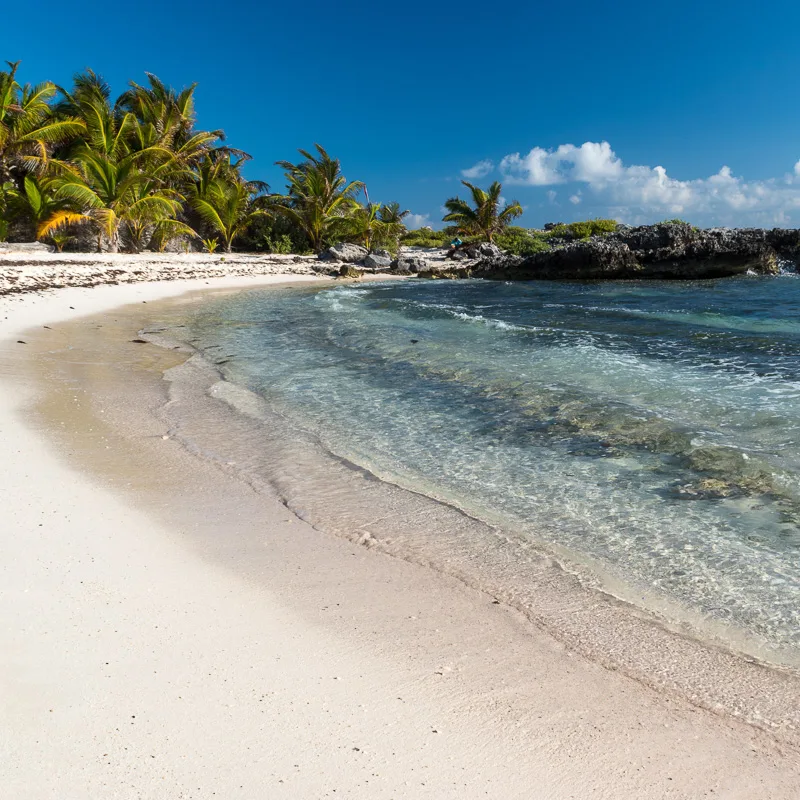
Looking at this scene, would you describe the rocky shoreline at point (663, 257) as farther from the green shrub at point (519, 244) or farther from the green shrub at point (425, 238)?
the green shrub at point (425, 238)

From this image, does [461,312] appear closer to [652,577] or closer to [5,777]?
[652,577]

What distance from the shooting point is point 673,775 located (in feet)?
6.86

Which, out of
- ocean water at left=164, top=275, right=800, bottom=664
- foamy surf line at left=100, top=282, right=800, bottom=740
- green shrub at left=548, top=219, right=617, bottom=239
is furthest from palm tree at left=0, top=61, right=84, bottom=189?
green shrub at left=548, top=219, right=617, bottom=239

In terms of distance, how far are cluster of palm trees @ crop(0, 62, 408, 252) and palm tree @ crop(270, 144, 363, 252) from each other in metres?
0.07

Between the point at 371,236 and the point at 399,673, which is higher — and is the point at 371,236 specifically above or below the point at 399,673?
above

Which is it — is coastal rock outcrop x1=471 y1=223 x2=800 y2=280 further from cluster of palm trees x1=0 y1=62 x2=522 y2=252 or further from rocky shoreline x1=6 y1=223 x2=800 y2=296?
cluster of palm trees x1=0 y1=62 x2=522 y2=252

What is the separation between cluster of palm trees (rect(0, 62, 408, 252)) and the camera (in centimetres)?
2734

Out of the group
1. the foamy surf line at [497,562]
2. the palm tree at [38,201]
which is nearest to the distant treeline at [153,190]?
the palm tree at [38,201]

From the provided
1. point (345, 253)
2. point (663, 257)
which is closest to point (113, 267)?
point (345, 253)

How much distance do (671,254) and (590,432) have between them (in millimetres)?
27771

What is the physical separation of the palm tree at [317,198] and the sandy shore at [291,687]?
37877 millimetres

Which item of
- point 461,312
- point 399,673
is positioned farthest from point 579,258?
point 399,673

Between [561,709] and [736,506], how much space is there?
9.24 ft

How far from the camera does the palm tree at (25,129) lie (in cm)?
2769
